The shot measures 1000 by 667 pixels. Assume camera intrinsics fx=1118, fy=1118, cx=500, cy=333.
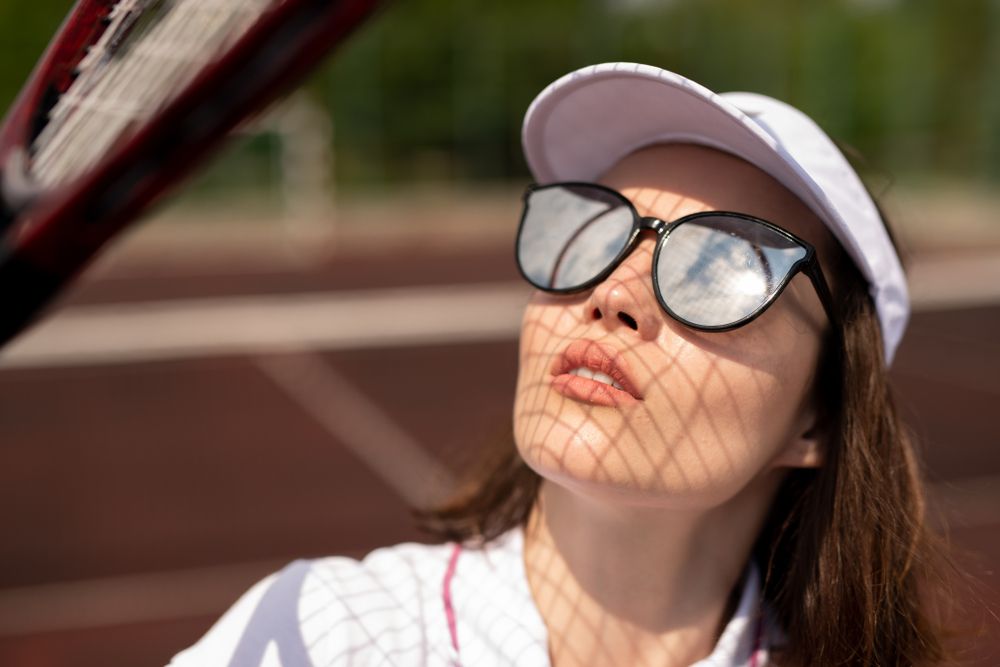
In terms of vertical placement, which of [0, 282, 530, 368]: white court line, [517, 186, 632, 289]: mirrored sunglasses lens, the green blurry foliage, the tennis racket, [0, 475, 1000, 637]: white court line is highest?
the tennis racket

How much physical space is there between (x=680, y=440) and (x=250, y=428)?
618cm

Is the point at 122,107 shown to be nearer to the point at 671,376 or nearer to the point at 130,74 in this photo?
the point at 130,74

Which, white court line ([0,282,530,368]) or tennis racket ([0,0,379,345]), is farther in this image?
white court line ([0,282,530,368])

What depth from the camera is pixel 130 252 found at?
590 inches

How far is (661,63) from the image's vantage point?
1800 cm

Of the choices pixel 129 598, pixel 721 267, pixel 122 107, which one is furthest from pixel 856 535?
pixel 129 598

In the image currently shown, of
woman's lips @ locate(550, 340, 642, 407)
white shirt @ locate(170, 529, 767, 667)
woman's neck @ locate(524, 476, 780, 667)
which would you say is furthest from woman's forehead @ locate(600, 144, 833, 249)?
white shirt @ locate(170, 529, 767, 667)

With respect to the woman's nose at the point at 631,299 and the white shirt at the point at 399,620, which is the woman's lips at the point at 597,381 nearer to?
the woman's nose at the point at 631,299

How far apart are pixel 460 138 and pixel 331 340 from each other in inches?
364

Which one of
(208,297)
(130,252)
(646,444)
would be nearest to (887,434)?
(646,444)

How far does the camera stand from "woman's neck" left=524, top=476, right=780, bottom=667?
4.99ft

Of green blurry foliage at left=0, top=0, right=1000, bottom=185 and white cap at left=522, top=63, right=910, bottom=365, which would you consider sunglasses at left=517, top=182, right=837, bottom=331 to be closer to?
white cap at left=522, top=63, right=910, bottom=365

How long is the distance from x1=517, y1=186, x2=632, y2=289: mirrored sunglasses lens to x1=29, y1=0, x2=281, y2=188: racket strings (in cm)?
57

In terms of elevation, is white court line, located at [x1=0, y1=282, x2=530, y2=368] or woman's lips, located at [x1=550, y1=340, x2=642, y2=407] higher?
woman's lips, located at [x1=550, y1=340, x2=642, y2=407]
